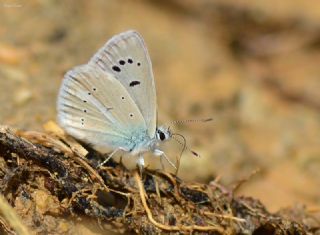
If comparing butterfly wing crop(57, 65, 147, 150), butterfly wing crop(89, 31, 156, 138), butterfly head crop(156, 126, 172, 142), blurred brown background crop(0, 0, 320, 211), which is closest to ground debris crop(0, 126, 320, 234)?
butterfly wing crop(57, 65, 147, 150)

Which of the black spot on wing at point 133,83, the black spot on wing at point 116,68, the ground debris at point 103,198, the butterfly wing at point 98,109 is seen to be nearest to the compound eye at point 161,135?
the butterfly wing at point 98,109

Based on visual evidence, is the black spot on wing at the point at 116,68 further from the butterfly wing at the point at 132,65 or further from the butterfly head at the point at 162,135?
the butterfly head at the point at 162,135

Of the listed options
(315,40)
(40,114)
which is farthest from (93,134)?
(315,40)

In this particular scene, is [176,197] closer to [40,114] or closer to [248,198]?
[248,198]

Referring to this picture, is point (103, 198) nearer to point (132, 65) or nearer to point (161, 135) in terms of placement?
point (161, 135)

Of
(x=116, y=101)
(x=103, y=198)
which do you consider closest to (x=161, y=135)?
(x=116, y=101)

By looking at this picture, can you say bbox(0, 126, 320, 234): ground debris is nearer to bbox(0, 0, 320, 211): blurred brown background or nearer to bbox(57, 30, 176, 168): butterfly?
bbox(57, 30, 176, 168): butterfly
